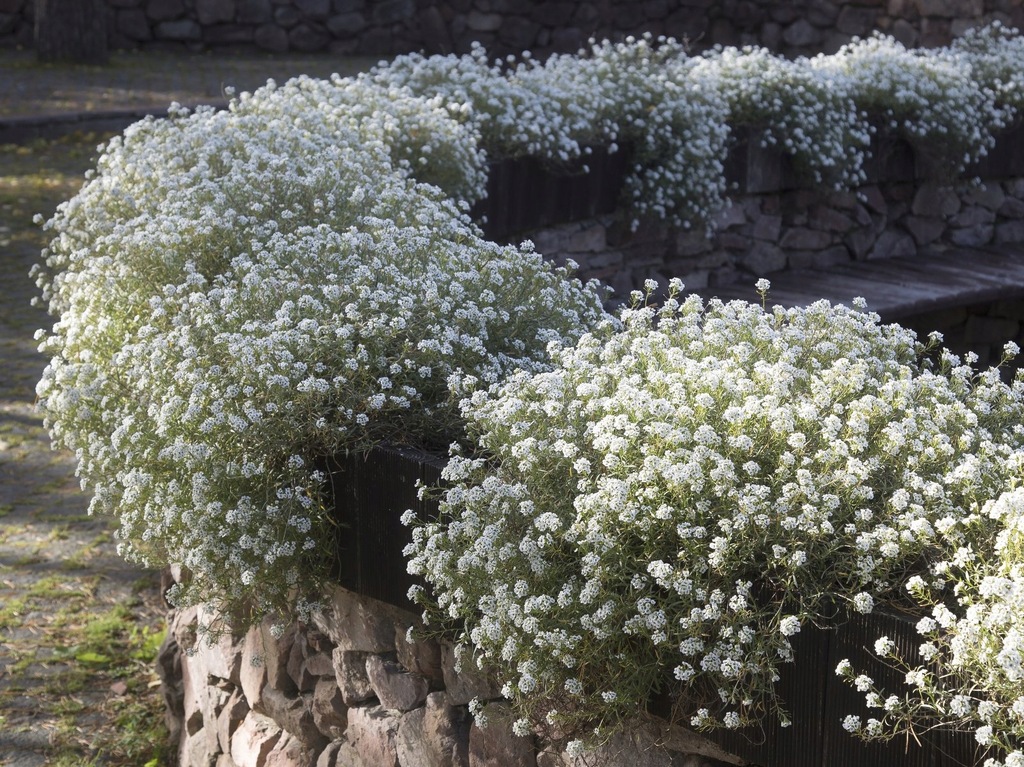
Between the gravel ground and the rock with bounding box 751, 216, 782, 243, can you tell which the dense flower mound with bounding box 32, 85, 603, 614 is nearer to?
the gravel ground

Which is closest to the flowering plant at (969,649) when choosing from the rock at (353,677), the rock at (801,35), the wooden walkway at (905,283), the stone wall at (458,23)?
the rock at (353,677)

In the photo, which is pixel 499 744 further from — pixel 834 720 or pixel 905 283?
pixel 905 283

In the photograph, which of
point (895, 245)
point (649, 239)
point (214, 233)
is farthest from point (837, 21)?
point (214, 233)

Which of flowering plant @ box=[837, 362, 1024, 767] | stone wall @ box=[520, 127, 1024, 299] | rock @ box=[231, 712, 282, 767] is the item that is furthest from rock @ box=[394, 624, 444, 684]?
stone wall @ box=[520, 127, 1024, 299]

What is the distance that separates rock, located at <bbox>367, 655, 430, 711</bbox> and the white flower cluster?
1106 millimetres

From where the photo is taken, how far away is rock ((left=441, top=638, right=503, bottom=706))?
8.54ft

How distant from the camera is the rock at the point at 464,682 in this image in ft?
8.54

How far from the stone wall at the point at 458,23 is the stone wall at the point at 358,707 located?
11.8 m

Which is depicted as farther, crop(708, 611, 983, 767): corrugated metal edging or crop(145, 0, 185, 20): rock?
crop(145, 0, 185, 20): rock

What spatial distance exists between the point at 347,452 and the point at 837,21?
12.9 metres

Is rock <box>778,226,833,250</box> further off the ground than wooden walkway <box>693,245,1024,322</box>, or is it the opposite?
rock <box>778,226,833,250</box>

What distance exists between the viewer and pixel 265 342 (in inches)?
116

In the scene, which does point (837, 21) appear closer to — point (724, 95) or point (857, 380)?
point (724, 95)

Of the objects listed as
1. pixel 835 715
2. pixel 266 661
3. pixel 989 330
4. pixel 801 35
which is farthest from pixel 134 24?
pixel 835 715
